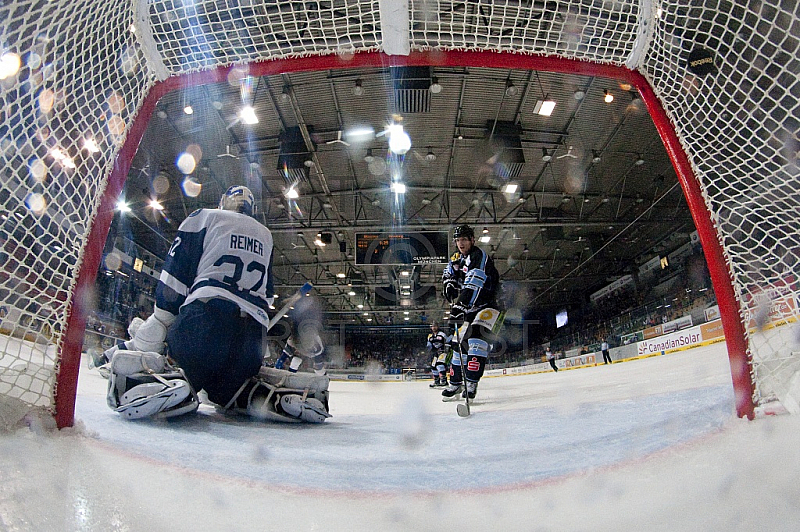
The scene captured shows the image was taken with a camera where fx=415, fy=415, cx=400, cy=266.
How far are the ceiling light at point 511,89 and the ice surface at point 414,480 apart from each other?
23.7ft

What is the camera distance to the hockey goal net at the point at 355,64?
1116 mm

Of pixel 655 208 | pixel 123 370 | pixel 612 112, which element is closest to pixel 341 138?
pixel 612 112

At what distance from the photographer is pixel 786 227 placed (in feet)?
4.26

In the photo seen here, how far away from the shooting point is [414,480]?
830 millimetres

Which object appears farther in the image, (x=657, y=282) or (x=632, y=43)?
(x=657, y=282)

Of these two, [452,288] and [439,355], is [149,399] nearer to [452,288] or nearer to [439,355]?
[452,288]

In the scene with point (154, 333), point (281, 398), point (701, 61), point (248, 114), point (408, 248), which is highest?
point (248, 114)

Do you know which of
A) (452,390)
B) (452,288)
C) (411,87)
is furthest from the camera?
(411,87)

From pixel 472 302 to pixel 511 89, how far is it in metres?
6.02

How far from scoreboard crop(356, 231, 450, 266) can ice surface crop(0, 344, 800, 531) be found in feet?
25.4

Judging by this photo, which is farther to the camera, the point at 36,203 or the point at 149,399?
the point at 149,399

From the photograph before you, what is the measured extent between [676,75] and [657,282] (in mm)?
16858

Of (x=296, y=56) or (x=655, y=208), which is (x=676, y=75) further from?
(x=655, y=208)

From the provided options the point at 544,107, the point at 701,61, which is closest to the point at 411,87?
the point at 544,107
